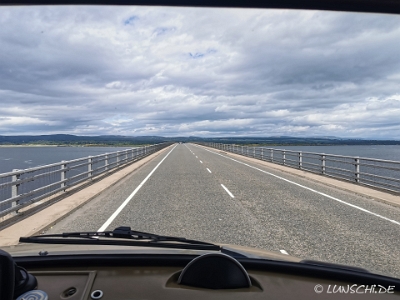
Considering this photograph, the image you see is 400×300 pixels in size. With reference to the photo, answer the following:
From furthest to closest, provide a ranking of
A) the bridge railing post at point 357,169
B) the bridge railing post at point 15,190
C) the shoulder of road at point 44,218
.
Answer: the bridge railing post at point 357,169
the bridge railing post at point 15,190
the shoulder of road at point 44,218

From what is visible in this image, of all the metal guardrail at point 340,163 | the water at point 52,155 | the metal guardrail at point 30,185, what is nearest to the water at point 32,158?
the water at point 52,155

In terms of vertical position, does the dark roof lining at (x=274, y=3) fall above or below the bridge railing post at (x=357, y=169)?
above

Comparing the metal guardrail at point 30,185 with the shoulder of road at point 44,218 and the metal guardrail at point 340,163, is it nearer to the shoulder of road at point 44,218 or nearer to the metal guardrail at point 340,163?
the shoulder of road at point 44,218

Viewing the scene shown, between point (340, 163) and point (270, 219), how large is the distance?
55.8 feet

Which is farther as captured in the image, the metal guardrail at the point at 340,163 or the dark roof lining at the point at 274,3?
the metal guardrail at the point at 340,163

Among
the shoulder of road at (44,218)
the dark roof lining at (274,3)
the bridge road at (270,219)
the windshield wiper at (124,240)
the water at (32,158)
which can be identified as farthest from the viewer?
the water at (32,158)

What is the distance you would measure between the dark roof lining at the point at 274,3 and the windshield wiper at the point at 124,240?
2176 millimetres

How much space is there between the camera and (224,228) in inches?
291

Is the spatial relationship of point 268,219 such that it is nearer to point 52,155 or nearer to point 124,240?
point 124,240

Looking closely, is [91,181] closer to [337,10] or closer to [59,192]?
[59,192]

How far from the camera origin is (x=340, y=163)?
23625mm

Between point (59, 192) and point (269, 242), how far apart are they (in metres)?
7.91

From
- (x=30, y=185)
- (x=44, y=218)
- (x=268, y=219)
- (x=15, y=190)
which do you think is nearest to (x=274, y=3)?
(x=268, y=219)

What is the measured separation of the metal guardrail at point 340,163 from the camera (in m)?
14.0
